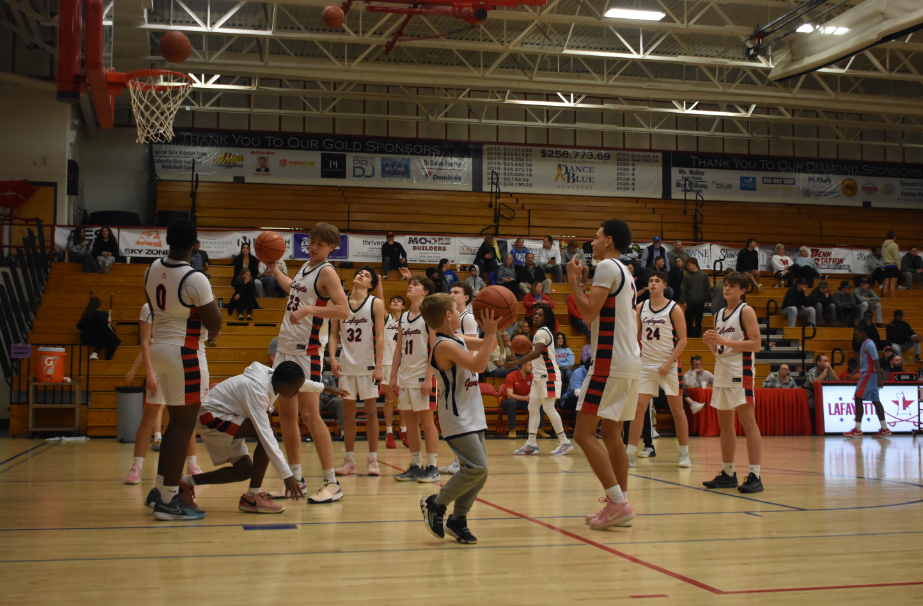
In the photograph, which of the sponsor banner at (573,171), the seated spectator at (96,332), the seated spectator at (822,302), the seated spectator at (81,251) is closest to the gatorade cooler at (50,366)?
the seated spectator at (96,332)

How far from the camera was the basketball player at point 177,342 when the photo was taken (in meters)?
4.84

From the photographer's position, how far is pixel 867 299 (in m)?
18.3

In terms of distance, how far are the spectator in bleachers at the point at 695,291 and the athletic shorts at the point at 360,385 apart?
415 inches

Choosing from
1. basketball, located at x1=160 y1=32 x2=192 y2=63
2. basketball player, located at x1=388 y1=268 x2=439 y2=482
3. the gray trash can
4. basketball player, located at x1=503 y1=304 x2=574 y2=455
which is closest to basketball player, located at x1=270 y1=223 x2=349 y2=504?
basketball player, located at x1=388 y1=268 x2=439 y2=482

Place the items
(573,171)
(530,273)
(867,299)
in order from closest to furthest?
(530,273) → (867,299) → (573,171)

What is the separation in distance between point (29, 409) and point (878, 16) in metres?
16.0

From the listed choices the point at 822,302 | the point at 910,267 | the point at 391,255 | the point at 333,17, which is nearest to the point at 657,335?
the point at 333,17

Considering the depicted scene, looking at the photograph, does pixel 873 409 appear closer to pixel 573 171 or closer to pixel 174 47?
pixel 174 47

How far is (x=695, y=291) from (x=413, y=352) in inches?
403

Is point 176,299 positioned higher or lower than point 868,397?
higher

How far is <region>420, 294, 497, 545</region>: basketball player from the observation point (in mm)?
4219

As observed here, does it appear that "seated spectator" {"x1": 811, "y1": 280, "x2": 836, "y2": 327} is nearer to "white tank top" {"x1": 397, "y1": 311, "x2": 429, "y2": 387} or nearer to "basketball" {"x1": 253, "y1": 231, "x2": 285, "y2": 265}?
"white tank top" {"x1": 397, "y1": 311, "x2": 429, "y2": 387}

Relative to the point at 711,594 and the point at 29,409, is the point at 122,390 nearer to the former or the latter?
the point at 29,409

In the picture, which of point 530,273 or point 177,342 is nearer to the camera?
point 177,342
